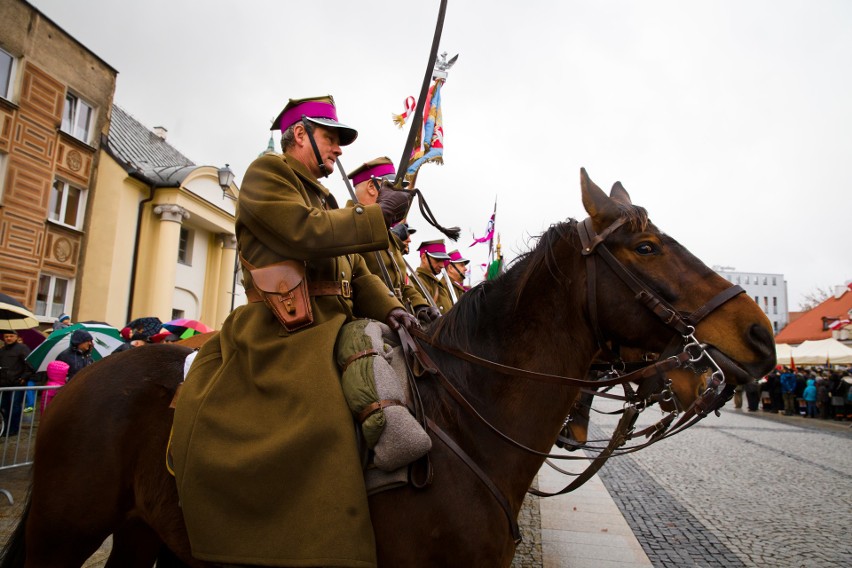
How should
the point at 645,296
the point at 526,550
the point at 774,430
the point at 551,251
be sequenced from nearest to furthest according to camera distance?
1. the point at 645,296
2. the point at 551,251
3. the point at 526,550
4. the point at 774,430

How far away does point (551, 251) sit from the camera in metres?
2.57

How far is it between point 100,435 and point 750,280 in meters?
113

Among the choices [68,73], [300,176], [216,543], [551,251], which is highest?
[68,73]

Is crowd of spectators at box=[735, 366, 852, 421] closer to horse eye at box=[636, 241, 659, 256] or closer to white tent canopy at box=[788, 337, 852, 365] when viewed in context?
white tent canopy at box=[788, 337, 852, 365]

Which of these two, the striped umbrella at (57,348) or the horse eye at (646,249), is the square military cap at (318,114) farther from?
the striped umbrella at (57,348)

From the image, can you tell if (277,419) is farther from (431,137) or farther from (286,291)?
(431,137)

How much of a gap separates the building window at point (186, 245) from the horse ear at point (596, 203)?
83.8 ft

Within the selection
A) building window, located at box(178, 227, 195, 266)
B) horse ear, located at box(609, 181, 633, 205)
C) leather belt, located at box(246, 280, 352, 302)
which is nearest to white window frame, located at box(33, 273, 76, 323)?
building window, located at box(178, 227, 195, 266)

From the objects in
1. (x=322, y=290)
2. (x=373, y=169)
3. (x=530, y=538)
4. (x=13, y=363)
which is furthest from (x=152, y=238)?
(x=322, y=290)

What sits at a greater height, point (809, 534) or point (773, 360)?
point (773, 360)

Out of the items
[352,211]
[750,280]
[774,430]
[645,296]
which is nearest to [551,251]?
[645,296]

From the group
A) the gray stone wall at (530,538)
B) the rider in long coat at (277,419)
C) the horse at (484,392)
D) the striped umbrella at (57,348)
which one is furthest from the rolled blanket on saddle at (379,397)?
the striped umbrella at (57,348)

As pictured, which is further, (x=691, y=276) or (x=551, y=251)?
(x=551, y=251)

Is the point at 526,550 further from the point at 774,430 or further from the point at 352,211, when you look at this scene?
the point at 774,430
